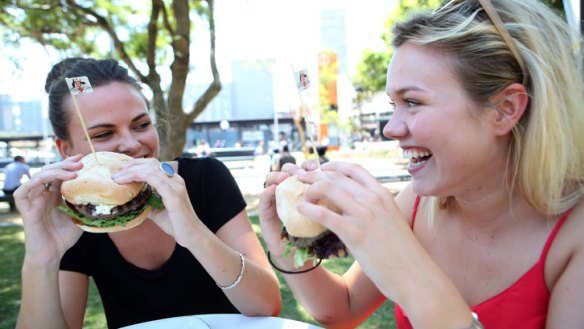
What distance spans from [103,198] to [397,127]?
125 cm

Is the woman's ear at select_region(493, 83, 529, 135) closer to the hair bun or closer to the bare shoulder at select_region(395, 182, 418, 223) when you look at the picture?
the bare shoulder at select_region(395, 182, 418, 223)

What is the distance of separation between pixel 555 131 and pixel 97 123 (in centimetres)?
184

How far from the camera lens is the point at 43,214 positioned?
6.20ft

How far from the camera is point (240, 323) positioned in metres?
1.81

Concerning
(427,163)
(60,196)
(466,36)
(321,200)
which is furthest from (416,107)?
(60,196)

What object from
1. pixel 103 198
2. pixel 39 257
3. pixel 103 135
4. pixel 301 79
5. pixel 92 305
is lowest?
pixel 92 305

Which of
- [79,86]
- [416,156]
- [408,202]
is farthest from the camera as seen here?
[408,202]

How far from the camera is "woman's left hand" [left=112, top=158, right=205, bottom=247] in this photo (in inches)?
66.2

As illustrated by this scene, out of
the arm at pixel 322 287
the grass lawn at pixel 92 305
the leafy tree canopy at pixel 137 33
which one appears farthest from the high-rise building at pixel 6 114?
the arm at pixel 322 287

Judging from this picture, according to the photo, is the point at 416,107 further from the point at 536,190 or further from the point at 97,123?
the point at 97,123

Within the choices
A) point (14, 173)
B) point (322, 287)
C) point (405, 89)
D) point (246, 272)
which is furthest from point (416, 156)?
point (14, 173)

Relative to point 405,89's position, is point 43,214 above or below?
below

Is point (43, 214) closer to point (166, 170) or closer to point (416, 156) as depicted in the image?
point (166, 170)

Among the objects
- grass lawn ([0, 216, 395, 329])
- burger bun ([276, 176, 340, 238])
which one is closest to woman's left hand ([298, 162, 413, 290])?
burger bun ([276, 176, 340, 238])
